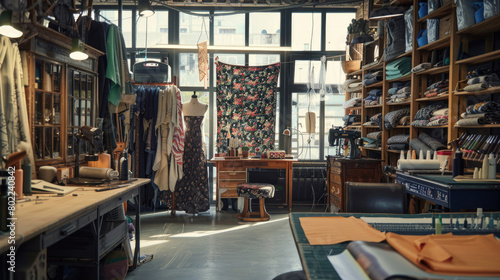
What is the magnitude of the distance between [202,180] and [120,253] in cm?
298

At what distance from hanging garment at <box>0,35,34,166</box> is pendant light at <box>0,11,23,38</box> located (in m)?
0.30

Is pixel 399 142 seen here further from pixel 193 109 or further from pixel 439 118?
pixel 193 109

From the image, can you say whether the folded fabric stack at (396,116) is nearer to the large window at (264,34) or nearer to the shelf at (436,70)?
the shelf at (436,70)

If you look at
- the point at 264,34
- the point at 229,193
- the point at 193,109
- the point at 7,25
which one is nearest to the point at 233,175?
the point at 229,193

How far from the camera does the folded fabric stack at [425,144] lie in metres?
4.62

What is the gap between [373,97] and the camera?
6320 millimetres

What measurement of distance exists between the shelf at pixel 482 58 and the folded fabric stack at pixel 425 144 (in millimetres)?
925

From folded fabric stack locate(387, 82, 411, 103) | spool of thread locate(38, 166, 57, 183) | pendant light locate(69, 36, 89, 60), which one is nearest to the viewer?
spool of thread locate(38, 166, 57, 183)

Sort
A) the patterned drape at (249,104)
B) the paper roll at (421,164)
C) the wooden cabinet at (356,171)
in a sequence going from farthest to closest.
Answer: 1. the patterned drape at (249,104)
2. the wooden cabinet at (356,171)
3. the paper roll at (421,164)

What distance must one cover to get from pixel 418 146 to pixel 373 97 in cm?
160

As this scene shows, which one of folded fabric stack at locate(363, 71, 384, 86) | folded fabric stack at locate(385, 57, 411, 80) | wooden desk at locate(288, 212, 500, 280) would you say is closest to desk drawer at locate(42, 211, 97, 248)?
wooden desk at locate(288, 212, 500, 280)

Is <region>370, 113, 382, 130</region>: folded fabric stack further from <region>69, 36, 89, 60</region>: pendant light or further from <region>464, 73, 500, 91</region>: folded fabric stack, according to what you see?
<region>69, 36, 89, 60</region>: pendant light

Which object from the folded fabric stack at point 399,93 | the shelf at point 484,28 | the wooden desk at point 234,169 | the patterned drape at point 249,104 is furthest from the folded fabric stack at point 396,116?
the patterned drape at point 249,104

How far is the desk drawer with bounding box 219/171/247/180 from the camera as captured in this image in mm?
6704
